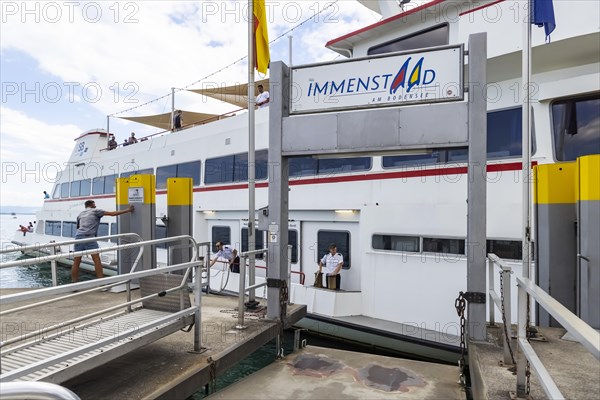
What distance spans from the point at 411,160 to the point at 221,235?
18.3 ft

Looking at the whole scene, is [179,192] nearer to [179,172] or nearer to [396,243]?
[396,243]

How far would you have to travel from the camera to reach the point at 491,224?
577 centimetres

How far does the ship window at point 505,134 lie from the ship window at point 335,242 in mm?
2609

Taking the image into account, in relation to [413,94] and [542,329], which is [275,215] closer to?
[413,94]

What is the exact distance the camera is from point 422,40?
696cm

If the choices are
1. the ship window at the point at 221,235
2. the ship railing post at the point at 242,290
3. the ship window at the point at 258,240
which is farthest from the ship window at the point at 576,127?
the ship window at the point at 221,235

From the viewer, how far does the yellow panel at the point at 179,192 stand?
7.05 m

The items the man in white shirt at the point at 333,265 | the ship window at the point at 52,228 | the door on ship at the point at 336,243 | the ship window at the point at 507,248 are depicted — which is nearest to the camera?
the ship window at the point at 507,248

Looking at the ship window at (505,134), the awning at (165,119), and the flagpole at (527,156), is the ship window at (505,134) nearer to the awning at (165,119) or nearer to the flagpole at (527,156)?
the flagpole at (527,156)

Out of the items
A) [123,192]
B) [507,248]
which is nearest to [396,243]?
[507,248]

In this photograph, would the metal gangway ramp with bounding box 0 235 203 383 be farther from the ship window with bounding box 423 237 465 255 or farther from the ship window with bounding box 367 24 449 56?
the ship window with bounding box 367 24 449 56

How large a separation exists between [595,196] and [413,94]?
6.77 feet

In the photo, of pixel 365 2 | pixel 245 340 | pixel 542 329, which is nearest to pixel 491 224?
pixel 542 329

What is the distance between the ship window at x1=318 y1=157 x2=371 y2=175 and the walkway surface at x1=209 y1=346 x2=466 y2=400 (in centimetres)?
362
